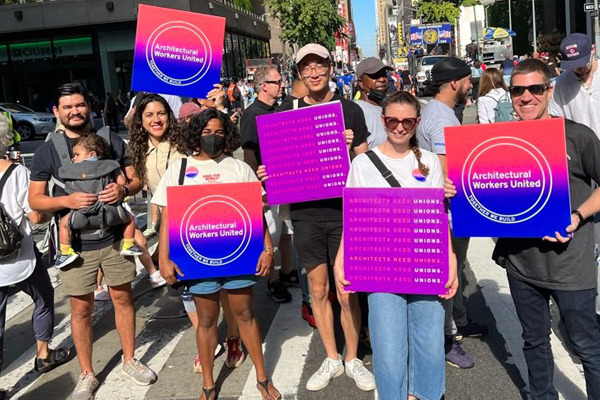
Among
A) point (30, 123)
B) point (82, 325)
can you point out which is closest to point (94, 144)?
point (82, 325)

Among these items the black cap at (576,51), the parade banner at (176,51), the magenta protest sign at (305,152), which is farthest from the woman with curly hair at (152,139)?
the black cap at (576,51)

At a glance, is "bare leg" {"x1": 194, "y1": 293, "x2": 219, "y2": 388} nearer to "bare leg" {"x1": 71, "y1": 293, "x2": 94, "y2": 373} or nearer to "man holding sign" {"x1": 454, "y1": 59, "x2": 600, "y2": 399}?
"bare leg" {"x1": 71, "y1": 293, "x2": 94, "y2": 373}

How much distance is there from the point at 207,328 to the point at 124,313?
2.78 ft

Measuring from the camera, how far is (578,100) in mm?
5316

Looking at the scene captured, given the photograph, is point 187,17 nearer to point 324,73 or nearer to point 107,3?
point 324,73

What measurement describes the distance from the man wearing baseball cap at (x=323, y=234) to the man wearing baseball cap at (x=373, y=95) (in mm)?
520

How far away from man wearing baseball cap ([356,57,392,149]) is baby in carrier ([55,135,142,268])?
6.21 feet

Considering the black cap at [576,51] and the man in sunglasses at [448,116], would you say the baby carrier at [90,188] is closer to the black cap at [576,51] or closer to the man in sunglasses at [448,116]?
the man in sunglasses at [448,116]

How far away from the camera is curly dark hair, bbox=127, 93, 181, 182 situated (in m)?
5.23

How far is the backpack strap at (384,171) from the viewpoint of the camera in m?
3.46

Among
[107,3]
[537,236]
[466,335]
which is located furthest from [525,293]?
[107,3]

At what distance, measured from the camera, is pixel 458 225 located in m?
3.44

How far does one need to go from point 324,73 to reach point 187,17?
149 cm

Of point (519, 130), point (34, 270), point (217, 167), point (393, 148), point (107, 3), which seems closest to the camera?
point (519, 130)
